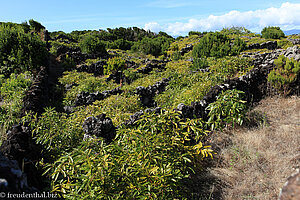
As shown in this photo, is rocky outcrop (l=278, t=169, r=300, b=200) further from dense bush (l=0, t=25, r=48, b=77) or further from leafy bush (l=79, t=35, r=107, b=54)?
leafy bush (l=79, t=35, r=107, b=54)

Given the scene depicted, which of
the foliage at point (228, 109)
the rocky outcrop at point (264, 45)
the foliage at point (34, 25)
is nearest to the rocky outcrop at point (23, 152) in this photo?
the foliage at point (228, 109)

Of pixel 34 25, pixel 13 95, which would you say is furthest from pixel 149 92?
pixel 34 25

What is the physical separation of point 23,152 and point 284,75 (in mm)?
7590

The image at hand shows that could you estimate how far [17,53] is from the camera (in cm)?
1201

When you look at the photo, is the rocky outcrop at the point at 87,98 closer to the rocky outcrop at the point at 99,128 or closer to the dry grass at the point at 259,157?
the rocky outcrop at the point at 99,128

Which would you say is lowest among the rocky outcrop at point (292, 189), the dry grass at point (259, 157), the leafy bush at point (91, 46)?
the dry grass at point (259, 157)

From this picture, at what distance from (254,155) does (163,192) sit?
2439 mm

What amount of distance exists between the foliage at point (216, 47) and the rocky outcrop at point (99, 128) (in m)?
13.2

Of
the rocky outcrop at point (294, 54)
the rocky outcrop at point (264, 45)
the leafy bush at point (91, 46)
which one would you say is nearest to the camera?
the rocky outcrop at point (294, 54)

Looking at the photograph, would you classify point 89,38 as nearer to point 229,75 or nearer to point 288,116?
point 229,75

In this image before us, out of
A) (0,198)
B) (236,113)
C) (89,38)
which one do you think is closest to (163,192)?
(0,198)

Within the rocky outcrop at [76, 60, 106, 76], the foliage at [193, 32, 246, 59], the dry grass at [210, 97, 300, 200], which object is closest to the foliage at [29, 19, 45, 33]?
the rocky outcrop at [76, 60, 106, 76]

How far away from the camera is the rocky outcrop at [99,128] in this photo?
11.4 feet

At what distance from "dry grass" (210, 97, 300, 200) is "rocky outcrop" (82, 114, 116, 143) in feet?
7.09
